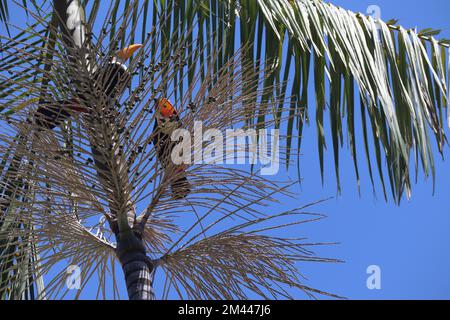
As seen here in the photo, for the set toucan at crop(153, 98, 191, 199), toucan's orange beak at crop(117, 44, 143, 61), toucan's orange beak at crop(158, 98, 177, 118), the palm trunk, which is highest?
toucan's orange beak at crop(117, 44, 143, 61)

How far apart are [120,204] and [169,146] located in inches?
5.3

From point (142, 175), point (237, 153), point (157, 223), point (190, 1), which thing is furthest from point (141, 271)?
point (190, 1)

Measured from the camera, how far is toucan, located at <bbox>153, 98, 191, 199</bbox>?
1.39 m

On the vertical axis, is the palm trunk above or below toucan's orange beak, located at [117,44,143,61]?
below

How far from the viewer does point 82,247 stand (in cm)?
151

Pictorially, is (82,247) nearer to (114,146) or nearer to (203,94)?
(114,146)

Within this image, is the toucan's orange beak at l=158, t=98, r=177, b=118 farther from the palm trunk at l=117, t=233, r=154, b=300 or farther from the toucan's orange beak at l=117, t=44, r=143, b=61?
the palm trunk at l=117, t=233, r=154, b=300

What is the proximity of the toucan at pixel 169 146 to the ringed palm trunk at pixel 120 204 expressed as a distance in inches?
3.0

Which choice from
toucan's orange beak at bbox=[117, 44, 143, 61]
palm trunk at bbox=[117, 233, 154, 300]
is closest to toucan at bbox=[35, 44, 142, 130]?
toucan's orange beak at bbox=[117, 44, 143, 61]

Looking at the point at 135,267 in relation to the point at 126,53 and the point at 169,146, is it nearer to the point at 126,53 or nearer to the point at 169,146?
the point at 169,146

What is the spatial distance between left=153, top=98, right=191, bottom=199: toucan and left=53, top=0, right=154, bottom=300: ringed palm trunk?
8 centimetres

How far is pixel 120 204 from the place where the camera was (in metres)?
1.42

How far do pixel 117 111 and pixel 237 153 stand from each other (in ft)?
0.78

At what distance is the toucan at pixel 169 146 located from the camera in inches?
54.6
